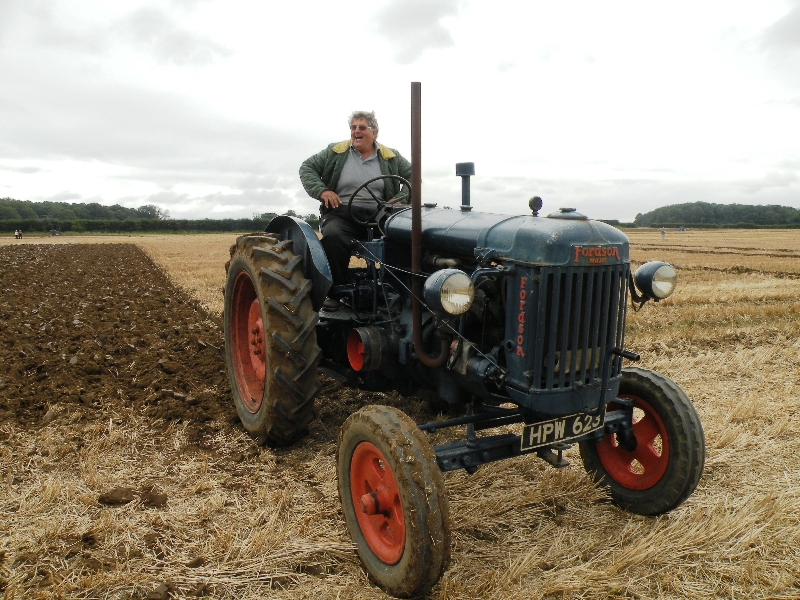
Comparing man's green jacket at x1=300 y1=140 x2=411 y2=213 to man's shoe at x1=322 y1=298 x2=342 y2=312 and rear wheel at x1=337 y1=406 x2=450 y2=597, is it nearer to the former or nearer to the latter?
man's shoe at x1=322 y1=298 x2=342 y2=312

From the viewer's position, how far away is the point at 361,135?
4324 millimetres

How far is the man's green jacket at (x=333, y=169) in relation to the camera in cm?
424

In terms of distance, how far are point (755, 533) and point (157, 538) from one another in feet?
8.73

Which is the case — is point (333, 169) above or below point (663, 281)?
above

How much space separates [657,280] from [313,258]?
1848 mm

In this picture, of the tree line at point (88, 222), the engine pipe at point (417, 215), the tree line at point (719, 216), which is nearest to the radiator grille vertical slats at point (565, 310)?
the engine pipe at point (417, 215)

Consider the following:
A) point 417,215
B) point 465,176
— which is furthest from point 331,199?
point 417,215

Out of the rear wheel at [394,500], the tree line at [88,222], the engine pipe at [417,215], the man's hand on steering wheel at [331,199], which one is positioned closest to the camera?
the rear wheel at [394,500]

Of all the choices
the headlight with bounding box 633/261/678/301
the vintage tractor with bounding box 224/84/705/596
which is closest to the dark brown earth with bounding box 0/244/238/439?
the vintage tractor with bounding box 224/84/705/596

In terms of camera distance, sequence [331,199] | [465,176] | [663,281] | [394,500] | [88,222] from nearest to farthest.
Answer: [394,500] < [663,281] < [465,176] < [331,199] < [88,222]

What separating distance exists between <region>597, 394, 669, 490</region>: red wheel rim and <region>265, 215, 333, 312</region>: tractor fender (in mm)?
1699

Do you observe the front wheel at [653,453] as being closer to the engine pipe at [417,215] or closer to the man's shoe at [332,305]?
the engine pipe at [417,215]

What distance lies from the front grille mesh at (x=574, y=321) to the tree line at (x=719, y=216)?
70802mm

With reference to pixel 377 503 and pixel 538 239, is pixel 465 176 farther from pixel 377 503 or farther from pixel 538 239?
pixel 377 503
